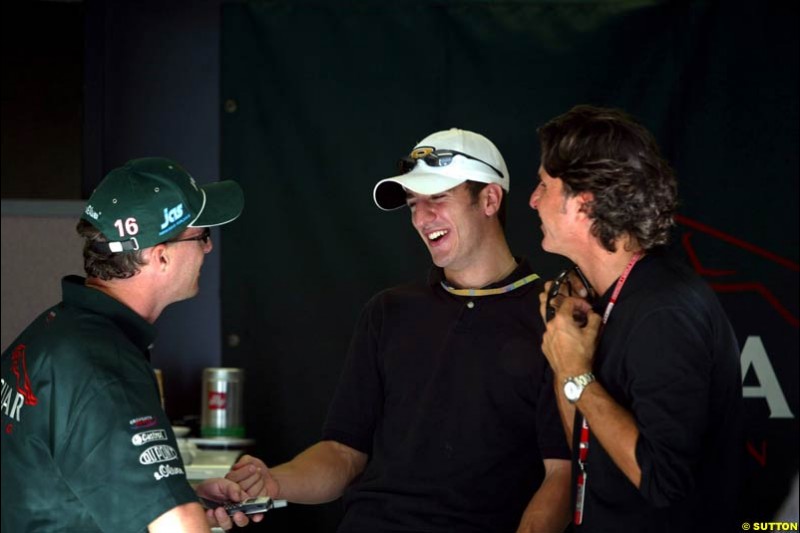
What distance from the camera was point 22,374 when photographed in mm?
1704

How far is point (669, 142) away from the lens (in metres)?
3.50

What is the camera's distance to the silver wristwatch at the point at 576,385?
180 cm

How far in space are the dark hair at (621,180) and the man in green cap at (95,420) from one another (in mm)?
727

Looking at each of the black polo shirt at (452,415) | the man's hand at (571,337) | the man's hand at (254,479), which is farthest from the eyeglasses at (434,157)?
the man's hand at (254,479)

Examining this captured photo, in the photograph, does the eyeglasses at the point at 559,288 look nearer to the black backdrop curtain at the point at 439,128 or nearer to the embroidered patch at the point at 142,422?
the embroidered patch at the point at 142,422

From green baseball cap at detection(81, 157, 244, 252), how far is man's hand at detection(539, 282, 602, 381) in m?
0.65

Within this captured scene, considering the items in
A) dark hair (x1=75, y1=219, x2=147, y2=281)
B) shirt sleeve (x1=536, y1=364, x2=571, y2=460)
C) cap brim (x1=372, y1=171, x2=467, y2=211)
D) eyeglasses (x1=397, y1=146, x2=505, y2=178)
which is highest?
eyeglasses (x1=397, y1=146, x2=505, y2=178)

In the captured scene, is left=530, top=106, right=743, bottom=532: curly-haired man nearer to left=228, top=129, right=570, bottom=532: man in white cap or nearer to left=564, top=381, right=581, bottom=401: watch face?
left=564, top=381, right=581, bottom=401: watch face

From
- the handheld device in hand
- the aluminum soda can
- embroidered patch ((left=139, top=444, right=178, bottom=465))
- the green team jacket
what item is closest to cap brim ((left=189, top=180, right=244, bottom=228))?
the green team jacket

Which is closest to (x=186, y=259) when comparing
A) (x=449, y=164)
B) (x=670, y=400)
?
(x=449, y=164)

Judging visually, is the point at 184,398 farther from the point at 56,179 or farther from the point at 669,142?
the point at 669,142

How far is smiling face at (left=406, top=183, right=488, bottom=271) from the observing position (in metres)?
2.46

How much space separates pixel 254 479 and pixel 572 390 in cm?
80

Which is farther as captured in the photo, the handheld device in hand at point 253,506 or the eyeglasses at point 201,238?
the handheld device in hand at point 253,506
